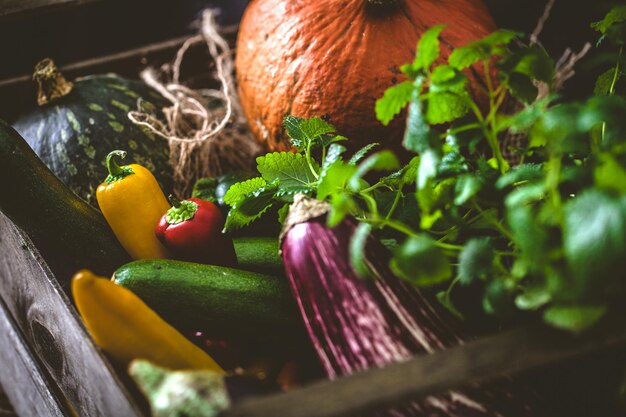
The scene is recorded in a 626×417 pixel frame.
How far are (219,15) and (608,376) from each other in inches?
57.0

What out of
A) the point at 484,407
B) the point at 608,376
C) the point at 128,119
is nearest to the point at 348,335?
the point at 484,407

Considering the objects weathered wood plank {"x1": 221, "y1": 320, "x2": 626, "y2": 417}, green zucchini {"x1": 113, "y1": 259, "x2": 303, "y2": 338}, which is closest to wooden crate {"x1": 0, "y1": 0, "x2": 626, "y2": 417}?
weathered wood plank {"x1": 221, "y1": 320, "x2": 626, "y2": 417}

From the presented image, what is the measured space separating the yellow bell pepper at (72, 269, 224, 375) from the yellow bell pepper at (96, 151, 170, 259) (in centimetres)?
22

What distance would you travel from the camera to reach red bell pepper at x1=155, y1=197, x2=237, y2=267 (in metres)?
0.88

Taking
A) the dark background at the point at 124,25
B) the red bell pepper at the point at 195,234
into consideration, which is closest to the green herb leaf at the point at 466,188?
the red bell pepper at the point at 195,234

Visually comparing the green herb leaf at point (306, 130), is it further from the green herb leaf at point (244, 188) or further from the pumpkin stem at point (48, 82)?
the pumpkin stem at point (48, 82)

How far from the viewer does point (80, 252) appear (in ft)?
2.88

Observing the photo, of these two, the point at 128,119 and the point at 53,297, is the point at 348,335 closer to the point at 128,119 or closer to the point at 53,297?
the point at 53,297

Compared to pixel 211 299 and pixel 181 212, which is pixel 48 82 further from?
pixel 211 299

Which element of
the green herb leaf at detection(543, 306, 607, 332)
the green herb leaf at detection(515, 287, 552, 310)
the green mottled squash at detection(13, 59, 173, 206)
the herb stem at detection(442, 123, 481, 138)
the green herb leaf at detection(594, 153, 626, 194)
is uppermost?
the green mottled squash at detection(13, 59, 173, 206)

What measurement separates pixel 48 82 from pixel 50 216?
461 mm

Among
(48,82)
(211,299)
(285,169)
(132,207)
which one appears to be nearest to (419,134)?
(285,169)

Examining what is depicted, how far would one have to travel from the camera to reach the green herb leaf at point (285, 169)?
2.58 feet

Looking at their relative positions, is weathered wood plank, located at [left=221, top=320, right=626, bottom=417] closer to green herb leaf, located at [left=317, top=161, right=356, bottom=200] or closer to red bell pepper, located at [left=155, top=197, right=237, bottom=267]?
green herb leaf, located at [left=317, top=161, right=356, bottom=200]
